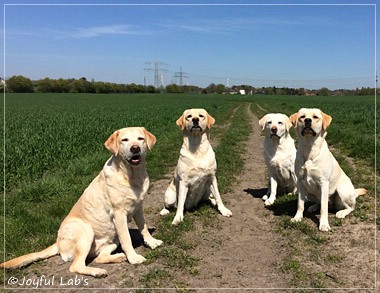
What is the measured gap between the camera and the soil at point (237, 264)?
13.2 feet

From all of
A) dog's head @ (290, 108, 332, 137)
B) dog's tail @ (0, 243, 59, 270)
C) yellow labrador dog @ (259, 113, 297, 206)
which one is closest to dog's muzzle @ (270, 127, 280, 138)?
yellow labrador dog @ (259, 113, 297, 206)

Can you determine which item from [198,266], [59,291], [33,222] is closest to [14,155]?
[33,222]

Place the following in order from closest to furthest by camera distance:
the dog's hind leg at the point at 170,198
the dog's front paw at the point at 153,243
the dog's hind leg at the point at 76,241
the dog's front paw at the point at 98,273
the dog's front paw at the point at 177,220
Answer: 1. the dog's front paw at the point at 98,273
2. the dog's hind leg at the point at 76,241
3. the dog's front paw at the point at 153,243
4. the dog's front paw at the point at 177,220
5. the dog's hind leg at the point at 170,198

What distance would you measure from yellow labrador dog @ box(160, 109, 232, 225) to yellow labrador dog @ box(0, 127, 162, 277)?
1302mm

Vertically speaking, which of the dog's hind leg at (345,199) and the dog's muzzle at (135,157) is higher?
the dog's muzzle at (135,157)

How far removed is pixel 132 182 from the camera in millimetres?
4695

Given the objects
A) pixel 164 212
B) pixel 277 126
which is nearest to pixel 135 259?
pixel 164 212

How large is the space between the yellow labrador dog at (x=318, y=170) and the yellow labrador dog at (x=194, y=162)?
1458mm

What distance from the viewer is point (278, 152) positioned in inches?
269

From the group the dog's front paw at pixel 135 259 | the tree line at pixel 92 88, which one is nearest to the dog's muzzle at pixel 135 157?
the dog's front paw at pixel 135 259

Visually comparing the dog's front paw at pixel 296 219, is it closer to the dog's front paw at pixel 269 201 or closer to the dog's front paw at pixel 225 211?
the dog's front paw at pixel 269 201

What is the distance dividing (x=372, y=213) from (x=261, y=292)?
321cm

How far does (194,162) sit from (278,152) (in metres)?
1.89

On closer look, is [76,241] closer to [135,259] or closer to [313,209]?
[135,259]
